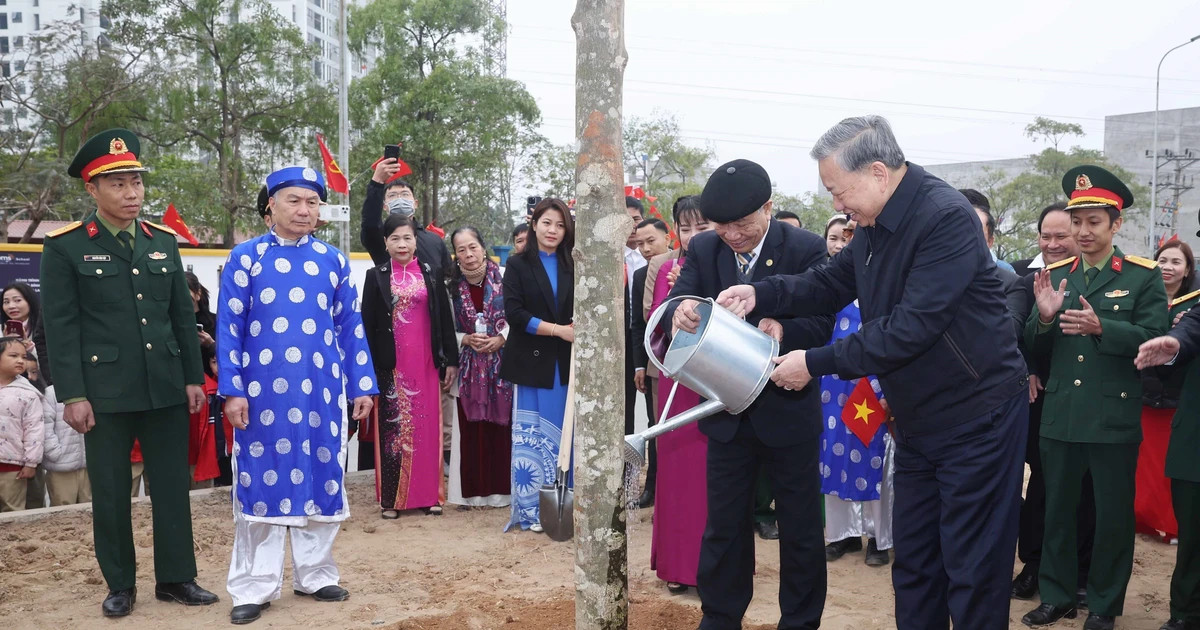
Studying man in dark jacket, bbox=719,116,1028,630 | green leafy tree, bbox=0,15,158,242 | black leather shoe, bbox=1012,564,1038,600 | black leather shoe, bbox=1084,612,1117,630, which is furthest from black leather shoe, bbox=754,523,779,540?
green leafy tree, bbox=0,15,158,242

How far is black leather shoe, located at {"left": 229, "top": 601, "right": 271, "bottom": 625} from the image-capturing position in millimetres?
4188

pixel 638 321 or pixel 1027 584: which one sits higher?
pixel 638 321

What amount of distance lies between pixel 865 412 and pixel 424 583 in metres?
2.52

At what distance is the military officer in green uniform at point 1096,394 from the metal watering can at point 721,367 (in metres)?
1.66

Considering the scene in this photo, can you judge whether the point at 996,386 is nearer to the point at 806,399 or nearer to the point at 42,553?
the point at 806,399

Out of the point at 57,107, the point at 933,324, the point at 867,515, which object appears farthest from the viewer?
the point at 57,107

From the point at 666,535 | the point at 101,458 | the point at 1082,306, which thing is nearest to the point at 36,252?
the point at 101,458

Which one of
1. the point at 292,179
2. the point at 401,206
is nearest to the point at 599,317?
the point at 292,179

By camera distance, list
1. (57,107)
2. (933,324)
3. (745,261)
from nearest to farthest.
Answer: (933,324), (745,261), (57,107)

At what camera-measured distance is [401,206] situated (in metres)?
6.27

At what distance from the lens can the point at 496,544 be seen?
558 centimetres

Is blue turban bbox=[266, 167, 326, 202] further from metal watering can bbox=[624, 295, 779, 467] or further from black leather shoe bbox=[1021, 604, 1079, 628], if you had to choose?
black leather shoe bbox=[1021, 604, 1079, 628]

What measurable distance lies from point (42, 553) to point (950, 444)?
189 inches

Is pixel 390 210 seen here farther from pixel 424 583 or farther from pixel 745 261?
pixel 745 261
